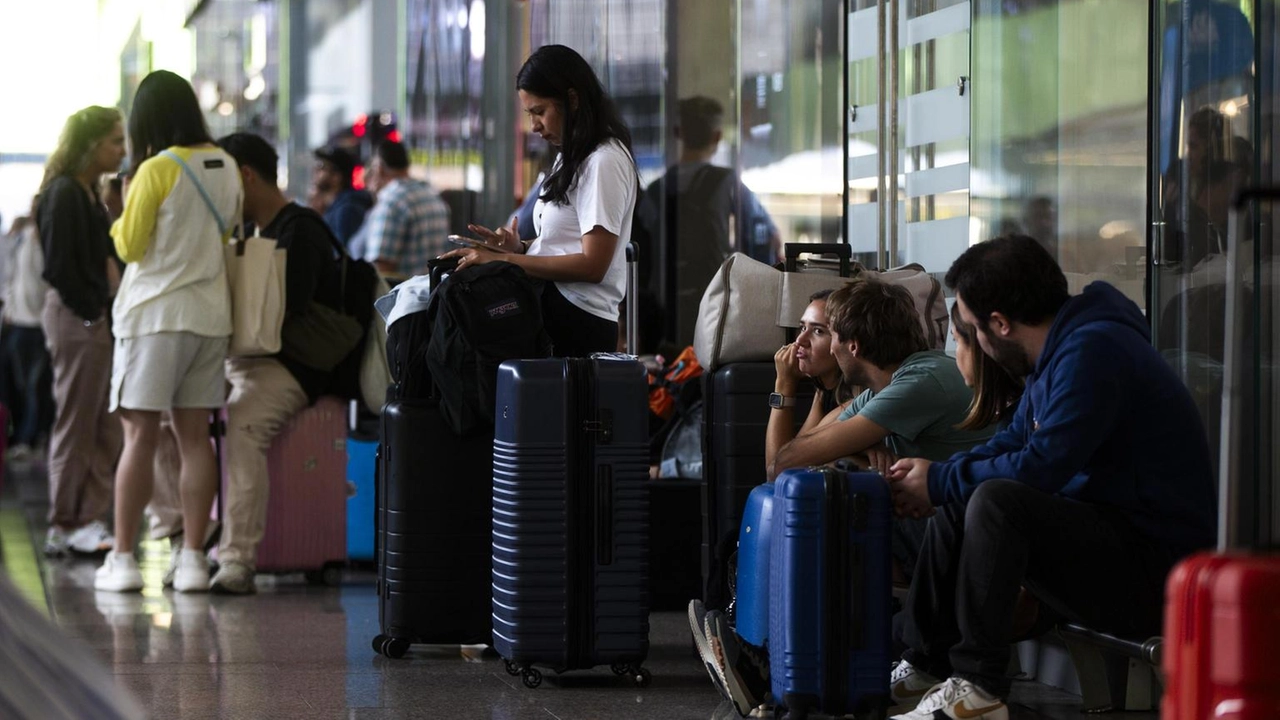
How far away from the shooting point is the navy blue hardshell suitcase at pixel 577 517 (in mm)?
4039

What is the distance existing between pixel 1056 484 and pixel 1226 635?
49.6 inches

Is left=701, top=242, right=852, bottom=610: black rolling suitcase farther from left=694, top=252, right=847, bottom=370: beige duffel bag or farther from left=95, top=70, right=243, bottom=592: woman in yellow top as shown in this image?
left=95, top=70, right=243, bottom=592: woman in yellow top

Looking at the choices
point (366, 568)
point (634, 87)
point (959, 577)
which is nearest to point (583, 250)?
point (959, 577)

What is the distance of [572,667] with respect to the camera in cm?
409

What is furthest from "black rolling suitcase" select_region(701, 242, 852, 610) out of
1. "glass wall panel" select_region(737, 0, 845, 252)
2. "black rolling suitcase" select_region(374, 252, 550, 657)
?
"glass wall panel" select_region(737, 0, 845, 252)

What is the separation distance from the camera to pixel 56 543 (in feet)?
24.1

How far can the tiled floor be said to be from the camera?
383cm

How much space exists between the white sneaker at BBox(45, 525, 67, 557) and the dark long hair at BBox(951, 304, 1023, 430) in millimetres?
4721

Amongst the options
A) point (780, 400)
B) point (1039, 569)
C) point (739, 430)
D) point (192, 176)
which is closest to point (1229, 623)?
point (1039, 569)

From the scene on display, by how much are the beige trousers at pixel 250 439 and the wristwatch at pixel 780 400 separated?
8.40 feet

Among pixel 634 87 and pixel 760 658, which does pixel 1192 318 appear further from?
pixel 634 87

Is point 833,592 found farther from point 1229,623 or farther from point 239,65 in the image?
point 239,65

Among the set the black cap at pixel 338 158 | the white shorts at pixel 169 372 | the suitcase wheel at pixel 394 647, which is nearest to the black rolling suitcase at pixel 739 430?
the suitcase wheel at pixel 394 647

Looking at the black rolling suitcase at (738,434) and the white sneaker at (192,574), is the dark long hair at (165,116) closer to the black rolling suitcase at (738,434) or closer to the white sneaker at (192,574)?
the white sneaker at (192,574)
